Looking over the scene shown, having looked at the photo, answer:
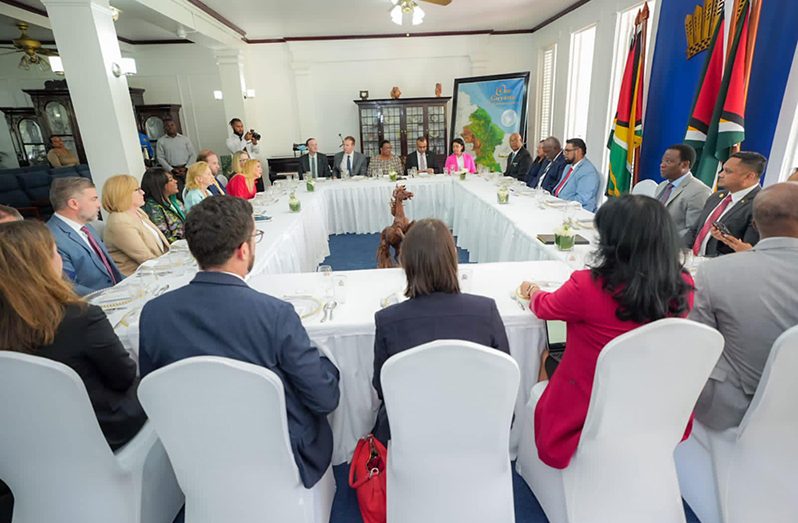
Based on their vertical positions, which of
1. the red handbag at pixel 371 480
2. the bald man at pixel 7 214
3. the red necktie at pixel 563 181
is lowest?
the red handbag at pixel 371 480

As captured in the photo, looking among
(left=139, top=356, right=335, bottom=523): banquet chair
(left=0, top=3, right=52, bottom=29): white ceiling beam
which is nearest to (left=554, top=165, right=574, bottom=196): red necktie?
(left=139, top=356, right=335, bottom=523): banquet chair

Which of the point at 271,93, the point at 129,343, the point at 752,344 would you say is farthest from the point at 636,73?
the point at 271,93

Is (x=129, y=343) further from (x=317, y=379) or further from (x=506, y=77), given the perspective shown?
(x=506, y=77)

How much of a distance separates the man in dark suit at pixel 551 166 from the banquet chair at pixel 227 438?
4593 mm

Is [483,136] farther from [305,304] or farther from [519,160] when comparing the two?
[305,304]

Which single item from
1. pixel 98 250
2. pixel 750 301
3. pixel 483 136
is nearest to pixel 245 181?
pixel 98 250

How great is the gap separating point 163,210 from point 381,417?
2761 millimetres

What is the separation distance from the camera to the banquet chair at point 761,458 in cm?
120

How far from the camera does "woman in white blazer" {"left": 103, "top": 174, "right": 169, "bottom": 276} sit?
8.31 feet

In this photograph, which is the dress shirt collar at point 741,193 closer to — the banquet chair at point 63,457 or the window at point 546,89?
the banquet chair at point 63,457

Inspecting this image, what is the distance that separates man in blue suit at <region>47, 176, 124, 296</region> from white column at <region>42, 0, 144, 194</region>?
6.78 ft

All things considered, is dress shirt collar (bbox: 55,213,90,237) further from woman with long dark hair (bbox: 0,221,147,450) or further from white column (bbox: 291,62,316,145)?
white column (bbox: 291,62,316,145)

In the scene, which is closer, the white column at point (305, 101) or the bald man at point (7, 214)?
the bald man at point (7, 214)

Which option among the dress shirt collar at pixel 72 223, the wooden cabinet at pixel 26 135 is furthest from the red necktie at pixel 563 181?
the wooden cabinet at pixel 26 135
